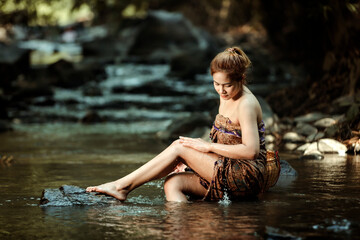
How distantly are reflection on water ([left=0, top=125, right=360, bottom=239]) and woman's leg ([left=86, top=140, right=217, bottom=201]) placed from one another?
0.50 feet

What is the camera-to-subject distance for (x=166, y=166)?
Result: 4805mm

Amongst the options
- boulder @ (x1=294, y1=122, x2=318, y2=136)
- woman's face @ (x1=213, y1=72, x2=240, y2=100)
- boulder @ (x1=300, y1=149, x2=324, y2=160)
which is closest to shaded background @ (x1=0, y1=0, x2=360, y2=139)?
woman's face @ (x1=213, y1=72, x2=240, y2=100)

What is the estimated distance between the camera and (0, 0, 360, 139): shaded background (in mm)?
10469

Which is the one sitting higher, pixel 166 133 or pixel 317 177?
pixel 166 133

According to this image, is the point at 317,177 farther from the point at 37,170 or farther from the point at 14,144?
the point at 14,144

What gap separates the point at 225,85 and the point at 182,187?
95 centimetres

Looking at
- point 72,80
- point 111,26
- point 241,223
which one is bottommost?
point 241,223

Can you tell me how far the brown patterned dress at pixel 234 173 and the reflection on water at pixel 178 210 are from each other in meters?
0.10

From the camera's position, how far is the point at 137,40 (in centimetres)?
2603

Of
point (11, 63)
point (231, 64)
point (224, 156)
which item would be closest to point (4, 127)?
point (224, 156)

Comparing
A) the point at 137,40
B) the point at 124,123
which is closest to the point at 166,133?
the point at 124,123

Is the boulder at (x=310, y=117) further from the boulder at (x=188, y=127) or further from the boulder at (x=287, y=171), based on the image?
the boulder at (x=287, y=171)

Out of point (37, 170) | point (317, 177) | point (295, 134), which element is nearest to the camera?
point (317, 177)

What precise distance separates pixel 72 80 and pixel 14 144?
1023 cm
